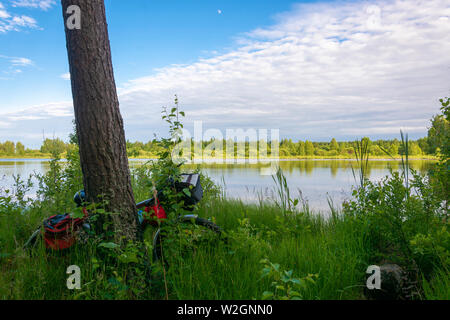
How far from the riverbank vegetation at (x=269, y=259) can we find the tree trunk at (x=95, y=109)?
319 millimetres

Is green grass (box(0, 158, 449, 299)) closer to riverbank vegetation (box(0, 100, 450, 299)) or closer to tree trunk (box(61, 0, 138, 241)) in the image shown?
riverbank vegetation (box(0, 100, 450, 299))

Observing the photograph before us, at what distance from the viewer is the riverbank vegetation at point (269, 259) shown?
2.15 m

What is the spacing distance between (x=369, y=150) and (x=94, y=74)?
3.81 metres

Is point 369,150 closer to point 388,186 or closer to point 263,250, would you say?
point 388,186

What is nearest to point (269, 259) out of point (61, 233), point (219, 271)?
point (219, 271)

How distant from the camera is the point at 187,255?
2676 millimetres

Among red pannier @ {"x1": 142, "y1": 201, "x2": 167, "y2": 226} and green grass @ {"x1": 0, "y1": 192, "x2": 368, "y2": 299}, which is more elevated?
red pannier @ {"x1": 142, "y1": 201, "x2": 167, "y2": 226}

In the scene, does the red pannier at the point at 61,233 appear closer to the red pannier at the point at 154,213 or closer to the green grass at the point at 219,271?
the green grass at the point at 219,271

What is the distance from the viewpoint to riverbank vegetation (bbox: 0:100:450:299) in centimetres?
215

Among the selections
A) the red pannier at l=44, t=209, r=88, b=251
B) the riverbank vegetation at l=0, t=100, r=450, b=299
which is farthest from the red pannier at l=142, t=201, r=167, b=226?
the red pannier at l=44, t=209, r=88, b=251

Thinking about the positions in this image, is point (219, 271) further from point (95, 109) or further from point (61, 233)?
point (95, 109)

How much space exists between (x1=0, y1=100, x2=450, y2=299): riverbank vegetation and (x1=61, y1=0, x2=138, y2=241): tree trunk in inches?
12.6

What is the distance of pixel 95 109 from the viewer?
245cm
